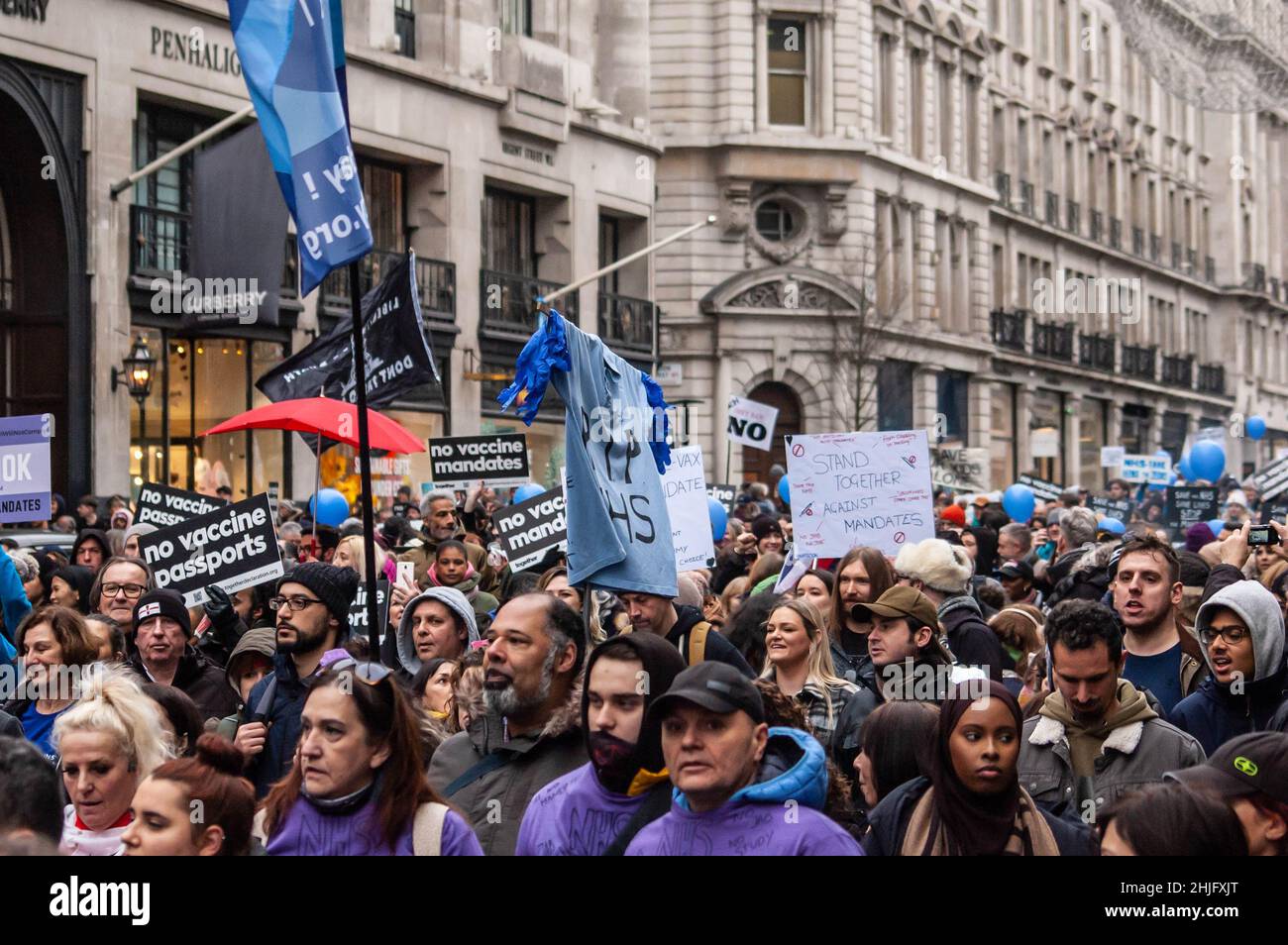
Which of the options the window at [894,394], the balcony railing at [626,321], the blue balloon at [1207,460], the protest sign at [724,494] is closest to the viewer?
the protest sign at [724,494]

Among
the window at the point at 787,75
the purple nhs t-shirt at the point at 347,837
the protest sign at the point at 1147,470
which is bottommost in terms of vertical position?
the purple nhs t-shirt at the point at 347,837

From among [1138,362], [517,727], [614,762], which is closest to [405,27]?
[517,727]

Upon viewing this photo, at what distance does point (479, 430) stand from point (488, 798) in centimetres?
2636

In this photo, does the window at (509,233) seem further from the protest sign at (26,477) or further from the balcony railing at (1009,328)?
the balcony railing at (1009,328)

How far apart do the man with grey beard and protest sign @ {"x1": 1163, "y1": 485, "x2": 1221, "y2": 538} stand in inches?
739

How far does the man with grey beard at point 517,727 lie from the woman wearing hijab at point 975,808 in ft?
3.39

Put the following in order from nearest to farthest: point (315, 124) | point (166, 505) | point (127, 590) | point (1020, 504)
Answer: point (315, 124) → point (127, 590) → point (166, 505) → point (1020, 504)

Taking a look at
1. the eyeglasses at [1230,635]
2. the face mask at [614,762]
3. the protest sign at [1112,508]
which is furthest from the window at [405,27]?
the face mask at [614,762]

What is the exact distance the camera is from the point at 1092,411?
211ft

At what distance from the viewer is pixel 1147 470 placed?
3703cm

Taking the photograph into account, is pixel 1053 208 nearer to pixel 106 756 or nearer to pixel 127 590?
pixel 127 590

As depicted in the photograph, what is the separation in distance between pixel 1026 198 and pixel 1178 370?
16.1m

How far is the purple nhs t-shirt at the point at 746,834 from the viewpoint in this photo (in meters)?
4.76
